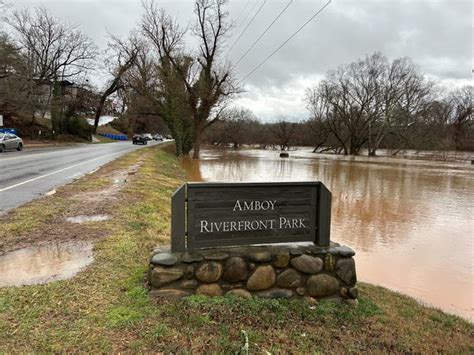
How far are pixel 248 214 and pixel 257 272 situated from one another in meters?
0.66

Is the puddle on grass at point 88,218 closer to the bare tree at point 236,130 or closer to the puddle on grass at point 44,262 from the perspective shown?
the puddle on grass at point 44,262

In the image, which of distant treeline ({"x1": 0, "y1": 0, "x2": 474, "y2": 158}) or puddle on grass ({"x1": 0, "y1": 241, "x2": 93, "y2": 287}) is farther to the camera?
distant treeline ({"x1": 0, "y1": 0, "x2": 474, "y2": 158})

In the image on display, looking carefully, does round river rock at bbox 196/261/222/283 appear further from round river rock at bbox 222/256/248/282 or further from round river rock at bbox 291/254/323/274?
round river rock at bbox 291/254/323/274

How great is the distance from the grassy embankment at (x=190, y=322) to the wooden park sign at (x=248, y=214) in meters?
0.68

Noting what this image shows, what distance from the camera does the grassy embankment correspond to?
2.77 metres

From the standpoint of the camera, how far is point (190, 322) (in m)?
3.12

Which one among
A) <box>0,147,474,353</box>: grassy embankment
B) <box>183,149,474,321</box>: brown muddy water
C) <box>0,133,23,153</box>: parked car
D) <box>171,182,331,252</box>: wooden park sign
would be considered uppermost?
<box>0,133,23,153</box>: parked car

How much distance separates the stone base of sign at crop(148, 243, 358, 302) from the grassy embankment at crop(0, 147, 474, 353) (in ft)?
0.44

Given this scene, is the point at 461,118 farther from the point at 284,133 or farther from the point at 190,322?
the point at 190,322

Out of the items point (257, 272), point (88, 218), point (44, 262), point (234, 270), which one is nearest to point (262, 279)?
point (257, 272)

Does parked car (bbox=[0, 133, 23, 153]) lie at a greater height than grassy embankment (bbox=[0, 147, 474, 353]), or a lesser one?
greater

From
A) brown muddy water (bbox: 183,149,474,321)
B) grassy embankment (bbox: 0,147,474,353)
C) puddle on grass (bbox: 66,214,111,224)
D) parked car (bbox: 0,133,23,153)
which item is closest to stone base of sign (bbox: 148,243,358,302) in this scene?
grassy embankment (bbox: 0,147,474,353)

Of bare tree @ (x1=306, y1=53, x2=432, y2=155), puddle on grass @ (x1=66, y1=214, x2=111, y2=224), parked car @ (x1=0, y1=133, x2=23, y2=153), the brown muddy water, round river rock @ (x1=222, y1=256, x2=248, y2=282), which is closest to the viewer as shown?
round river rock @ (x1=222, y1=256, x2=248, y2=282)

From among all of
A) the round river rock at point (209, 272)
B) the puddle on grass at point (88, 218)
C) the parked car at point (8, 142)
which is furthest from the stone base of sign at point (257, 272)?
the parked car at point (8, 142)
